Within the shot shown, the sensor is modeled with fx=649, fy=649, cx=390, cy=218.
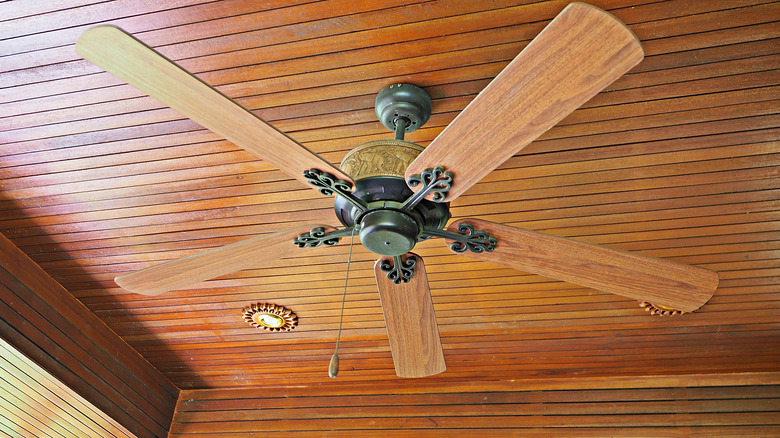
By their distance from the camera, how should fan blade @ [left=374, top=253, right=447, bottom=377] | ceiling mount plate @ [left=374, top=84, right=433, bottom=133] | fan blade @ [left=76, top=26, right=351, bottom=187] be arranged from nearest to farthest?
1. fan blade @ [left=76, top=26, right=351, bottom=187]
2. fan blade @ [left=374, top=253, right=447, bottom=377]
3. ceiling mount plate @ [left=374, top=84, right=433, bottom=133]

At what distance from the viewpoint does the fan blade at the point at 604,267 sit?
5.74 feet

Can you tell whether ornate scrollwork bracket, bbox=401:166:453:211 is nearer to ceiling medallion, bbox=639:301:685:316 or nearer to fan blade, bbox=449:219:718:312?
fan blade, bbox=449:219:718:312

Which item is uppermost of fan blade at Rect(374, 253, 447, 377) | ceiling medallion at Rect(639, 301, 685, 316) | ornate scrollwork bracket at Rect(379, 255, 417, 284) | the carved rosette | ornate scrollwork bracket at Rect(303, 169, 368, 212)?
ceiling medallion at Rect(639, 301, 685, 316)

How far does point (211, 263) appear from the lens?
194 centimetres

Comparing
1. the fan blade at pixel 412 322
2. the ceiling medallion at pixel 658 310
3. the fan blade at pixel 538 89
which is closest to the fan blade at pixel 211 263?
the fan blade at pixel 412 322

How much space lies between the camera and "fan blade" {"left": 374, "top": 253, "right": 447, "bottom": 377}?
6.47 feet

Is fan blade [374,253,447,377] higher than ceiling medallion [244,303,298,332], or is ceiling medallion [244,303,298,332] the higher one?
ceiling medallion [244,303,298,332]

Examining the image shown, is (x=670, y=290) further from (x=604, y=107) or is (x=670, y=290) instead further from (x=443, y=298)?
(x=443, y=298)

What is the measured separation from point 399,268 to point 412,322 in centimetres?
23

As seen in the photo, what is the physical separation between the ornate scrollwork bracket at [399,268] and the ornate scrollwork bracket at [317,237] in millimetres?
158

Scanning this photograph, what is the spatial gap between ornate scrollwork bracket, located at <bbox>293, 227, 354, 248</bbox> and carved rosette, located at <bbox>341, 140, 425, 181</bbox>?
0.17 meters

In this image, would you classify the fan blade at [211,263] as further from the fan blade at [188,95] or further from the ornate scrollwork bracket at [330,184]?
the fan blade at [188,95]

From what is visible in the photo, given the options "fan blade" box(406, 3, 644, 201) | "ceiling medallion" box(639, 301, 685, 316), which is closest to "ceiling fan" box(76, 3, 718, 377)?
"fan blade" box(406, 3, 644, 201)

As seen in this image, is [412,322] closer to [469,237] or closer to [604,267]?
[469,237]
